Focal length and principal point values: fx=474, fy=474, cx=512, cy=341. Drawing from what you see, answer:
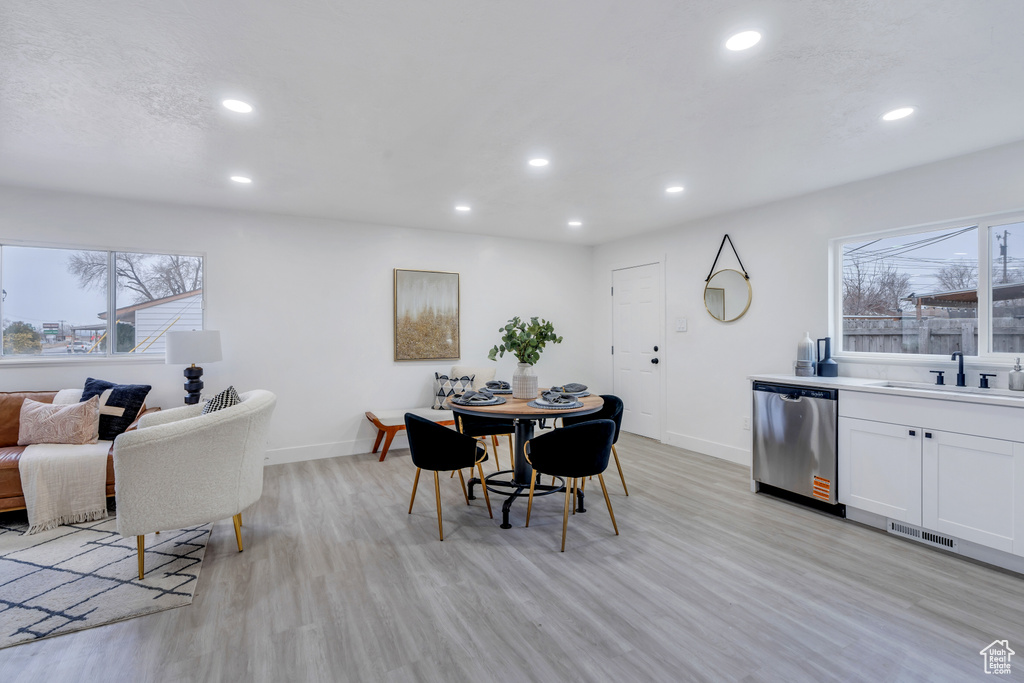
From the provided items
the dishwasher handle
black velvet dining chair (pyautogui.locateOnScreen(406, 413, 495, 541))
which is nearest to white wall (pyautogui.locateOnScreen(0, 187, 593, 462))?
black velvet dining chair (pyautogui.locateOnScreen(406, 413, 495, 541))

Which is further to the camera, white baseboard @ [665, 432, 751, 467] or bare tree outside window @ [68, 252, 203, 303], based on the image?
white baseboard @ [665, 432, 751, 467]

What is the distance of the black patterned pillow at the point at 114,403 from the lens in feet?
11.6

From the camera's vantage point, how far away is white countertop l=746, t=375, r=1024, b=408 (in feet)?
8.36

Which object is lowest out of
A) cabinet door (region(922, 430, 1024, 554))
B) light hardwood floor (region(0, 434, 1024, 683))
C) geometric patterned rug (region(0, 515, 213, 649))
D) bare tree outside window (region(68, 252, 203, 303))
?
light hardwood floor (region(0, 434, 1024, 683))

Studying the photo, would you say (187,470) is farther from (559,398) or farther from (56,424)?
(559,398)

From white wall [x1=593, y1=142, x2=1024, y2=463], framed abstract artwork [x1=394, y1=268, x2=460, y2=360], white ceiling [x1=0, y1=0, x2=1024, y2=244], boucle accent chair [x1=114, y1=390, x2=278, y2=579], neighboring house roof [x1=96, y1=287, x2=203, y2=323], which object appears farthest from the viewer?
framed abstract artwork [x1=394, y1=268, x2=460, y2=360]

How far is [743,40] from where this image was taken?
1.90m

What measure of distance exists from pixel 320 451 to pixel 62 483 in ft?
6.60

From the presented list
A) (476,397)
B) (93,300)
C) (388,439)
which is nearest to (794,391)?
(476,397)

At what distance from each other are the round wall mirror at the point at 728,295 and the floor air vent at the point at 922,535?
2.12 meters

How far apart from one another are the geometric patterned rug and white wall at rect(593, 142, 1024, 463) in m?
4.38

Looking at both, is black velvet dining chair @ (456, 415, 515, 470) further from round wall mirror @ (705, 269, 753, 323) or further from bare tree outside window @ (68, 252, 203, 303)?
bare tree outside window @ (68, 252, 203, 303)

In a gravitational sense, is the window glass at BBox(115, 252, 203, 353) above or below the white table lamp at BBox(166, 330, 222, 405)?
above

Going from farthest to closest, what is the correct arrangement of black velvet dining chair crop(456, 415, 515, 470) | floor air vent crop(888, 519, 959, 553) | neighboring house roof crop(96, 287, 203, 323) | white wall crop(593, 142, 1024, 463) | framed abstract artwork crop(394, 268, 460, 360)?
framed abstract artwork crop(394, 268, 460, 360) < neighboring house roof crop(96, 287, 203, 323) < black velvet dining chair crop(456, 415, 515, 470) < white wall crop(593, 142, 1024, 463) < floor air vent crop(888, 519, 959, 553)
